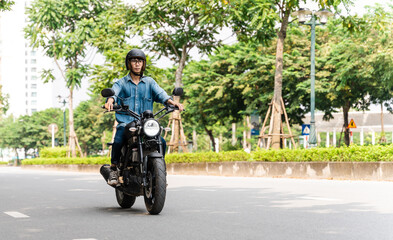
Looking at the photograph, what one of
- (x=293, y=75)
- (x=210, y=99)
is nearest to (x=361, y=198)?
(x=293, y=75)

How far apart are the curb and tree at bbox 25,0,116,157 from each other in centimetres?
1610

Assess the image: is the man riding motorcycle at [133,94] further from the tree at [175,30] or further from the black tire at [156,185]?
the tree at [175,30]

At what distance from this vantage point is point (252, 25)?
66.2ft

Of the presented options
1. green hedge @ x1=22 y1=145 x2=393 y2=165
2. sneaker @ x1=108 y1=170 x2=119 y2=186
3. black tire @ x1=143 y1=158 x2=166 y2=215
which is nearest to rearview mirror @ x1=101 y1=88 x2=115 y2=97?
black tire @ x1=143 y1=158 x2=166 y2=215

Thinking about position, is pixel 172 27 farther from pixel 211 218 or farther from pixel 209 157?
pixel 211 218

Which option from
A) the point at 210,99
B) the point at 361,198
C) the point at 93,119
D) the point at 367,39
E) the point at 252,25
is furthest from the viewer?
the point at 93,119

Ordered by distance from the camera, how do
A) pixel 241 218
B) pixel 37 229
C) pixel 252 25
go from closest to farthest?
pixel 37 229 → pixel 241 218 → pixel 252 25

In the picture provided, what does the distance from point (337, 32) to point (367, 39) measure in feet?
10.8

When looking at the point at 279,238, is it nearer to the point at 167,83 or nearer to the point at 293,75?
the point at 293,75

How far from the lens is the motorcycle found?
24.0 feet

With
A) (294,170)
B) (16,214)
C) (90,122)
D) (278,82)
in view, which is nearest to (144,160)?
(16,214)

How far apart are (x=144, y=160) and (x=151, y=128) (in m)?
0.40

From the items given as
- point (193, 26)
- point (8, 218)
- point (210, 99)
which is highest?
point (193, 26)

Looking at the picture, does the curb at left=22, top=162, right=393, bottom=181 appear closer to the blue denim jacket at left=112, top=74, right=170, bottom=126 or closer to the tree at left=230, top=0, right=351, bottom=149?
the tree at left=230, top=0, right=351, bottom=149
